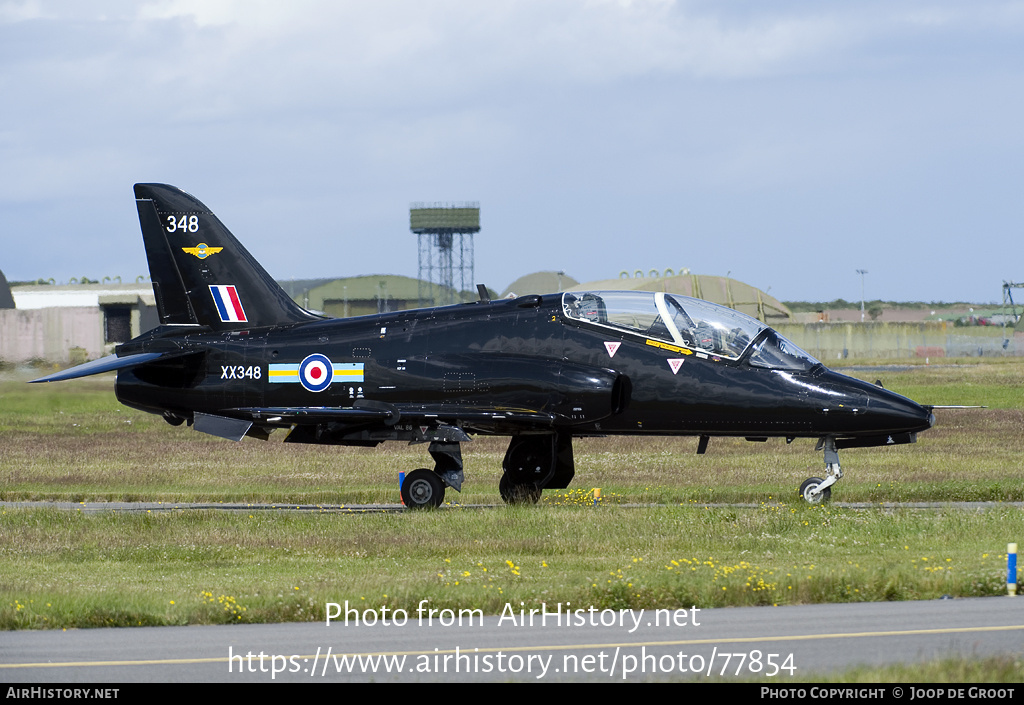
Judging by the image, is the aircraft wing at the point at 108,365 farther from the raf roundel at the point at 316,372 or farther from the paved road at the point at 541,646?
the paved road at the point at 541,646

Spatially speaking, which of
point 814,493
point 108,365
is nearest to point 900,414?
point 814,493

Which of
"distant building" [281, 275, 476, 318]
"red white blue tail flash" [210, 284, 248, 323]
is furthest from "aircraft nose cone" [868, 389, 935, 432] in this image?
"distant building" [281, 275, 476, 318]

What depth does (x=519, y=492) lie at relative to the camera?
72.9ft

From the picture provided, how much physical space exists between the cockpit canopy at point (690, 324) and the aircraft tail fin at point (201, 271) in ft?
19.8

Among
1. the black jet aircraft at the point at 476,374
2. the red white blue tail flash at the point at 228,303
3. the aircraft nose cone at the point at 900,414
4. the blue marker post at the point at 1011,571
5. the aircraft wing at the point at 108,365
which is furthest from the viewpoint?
the red white blue tail flash at the point at 228,303

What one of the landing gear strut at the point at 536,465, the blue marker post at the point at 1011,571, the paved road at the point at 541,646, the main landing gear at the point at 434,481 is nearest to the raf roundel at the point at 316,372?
the main landing gear at the point at 434,481

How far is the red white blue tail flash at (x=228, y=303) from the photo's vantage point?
23.9m

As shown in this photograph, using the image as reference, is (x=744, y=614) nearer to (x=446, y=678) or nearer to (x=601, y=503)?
(x=446, y=678)

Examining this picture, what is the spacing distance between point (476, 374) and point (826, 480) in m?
6.22

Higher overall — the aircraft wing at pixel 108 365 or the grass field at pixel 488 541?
the aircraft wing at pixel 108 365

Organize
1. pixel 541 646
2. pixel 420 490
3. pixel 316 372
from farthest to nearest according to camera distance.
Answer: pixel 316 372 → pixel 420 490 → pixel 541 646

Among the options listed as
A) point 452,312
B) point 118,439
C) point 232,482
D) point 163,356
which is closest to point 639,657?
point 452,312

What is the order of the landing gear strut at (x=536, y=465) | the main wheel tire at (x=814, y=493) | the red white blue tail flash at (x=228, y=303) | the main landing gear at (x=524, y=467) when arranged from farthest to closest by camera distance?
the red white blue tail flash at (x=228, y=303)
the landing gear strut at (x=536, y=465)
the main landing gear at (x=524, y=467)
the main wheel tire at (x=814, y=493)

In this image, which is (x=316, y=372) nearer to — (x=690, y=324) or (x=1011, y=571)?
(x=690, y=324)
